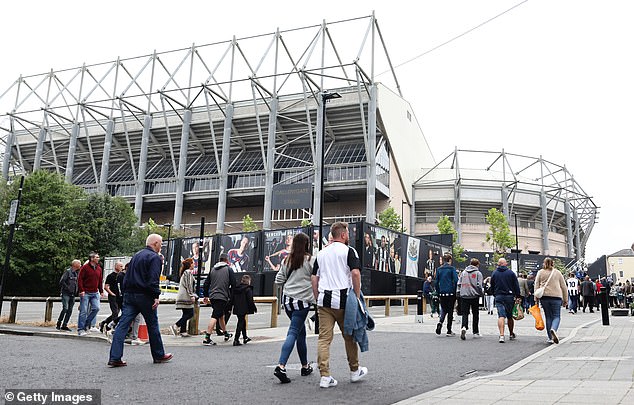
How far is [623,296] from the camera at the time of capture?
87.5 feet

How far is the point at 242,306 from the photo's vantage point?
991 cm

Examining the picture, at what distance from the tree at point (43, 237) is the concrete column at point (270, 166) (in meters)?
16.8

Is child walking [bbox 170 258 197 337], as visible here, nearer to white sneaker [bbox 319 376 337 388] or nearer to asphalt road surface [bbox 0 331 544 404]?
asphalt road surface [bbox 0 331 544 404]

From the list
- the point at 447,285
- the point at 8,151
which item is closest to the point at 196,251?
the point at 447,285

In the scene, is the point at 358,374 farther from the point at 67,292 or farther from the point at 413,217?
the point at 413,217

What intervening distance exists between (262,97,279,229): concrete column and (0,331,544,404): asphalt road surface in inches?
1681

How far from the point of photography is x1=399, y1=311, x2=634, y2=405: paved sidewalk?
4.34 m

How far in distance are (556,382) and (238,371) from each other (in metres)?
3.52

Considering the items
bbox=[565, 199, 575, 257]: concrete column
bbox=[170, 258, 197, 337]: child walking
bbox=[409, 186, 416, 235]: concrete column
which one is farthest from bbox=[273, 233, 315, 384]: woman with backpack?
bbox=[565, 199, 575, 257]: concrete column

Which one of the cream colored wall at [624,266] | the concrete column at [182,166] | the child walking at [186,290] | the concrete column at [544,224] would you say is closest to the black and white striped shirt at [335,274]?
the child walking at [186,290]

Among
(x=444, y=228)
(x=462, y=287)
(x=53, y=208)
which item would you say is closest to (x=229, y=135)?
(x=53, y=208)

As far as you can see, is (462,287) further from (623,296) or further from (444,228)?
(444,228)

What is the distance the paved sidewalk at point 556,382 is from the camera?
4336 millimetres

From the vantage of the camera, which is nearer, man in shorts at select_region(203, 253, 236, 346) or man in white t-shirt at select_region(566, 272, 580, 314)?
man in shorts at select_region(203, 253, 236, 346)
